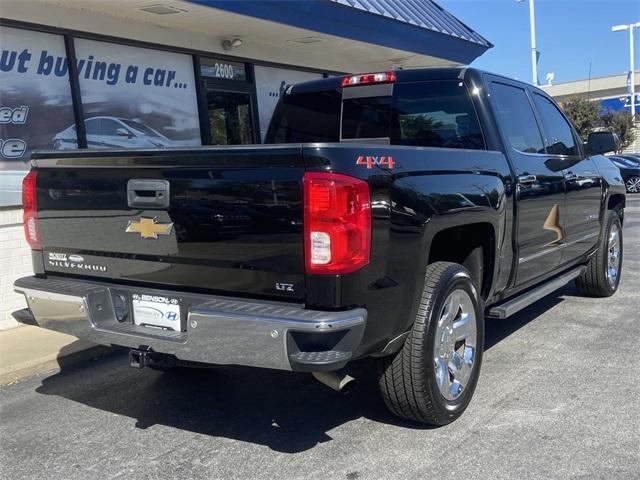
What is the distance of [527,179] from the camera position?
179 inches

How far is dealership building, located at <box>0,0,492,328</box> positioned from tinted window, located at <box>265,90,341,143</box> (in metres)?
2.53

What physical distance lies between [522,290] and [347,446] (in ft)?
6.97

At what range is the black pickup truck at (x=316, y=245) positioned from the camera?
9.50 feet

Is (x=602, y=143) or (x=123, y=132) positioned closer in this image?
(x=602, y=143)

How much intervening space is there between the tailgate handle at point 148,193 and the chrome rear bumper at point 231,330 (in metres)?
0.45

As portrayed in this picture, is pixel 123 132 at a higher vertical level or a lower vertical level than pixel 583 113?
lower

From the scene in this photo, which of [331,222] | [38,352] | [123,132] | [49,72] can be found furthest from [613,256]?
[49,72]

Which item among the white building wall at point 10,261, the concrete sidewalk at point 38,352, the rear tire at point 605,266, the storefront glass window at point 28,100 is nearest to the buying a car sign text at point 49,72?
the storefront glass window at point 28,100

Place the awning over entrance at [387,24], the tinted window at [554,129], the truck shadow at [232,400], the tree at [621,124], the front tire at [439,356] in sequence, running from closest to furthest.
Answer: the front tire at [439,356]
the truck shadow at [232,400]
the tinted window at [554,129]
the awning over entrance at [387,24]
the tree at [621,124]

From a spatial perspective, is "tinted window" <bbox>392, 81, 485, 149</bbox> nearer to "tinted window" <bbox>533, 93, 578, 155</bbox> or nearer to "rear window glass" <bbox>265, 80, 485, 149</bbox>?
"rear window glass" <bbox>265, 80, 485, 149</bbox>

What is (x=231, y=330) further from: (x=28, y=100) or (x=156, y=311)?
(x=28, y=100)

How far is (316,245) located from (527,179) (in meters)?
2.26

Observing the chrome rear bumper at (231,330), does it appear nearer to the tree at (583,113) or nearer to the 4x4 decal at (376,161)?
the 4x4 decal at (376,161)

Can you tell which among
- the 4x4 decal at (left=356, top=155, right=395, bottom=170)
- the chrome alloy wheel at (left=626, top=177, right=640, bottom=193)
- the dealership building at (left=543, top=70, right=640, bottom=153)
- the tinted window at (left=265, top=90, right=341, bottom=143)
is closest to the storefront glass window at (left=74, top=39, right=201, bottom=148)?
the tinted window at (left=265, top=90, right=341, bottom=143)
